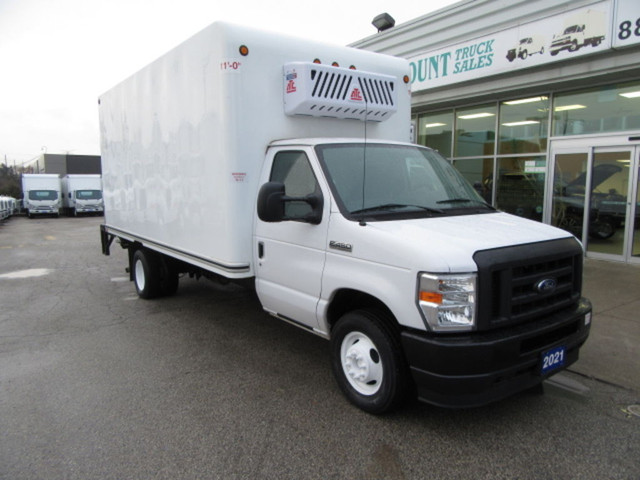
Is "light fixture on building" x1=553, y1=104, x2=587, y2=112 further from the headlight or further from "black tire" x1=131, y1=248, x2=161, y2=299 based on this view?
"black tire" x1=131, y1=248, x2=161, y2=299

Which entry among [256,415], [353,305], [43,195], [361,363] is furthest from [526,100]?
[43,195]

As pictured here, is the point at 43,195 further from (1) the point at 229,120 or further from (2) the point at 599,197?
(2) the point at 599,197

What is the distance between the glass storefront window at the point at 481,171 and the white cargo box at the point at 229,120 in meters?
6.19

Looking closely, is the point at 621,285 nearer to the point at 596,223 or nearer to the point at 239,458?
the point at 596,223

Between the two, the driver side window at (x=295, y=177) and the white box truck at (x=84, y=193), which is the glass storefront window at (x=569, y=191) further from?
the white box truck at (x=84, y=193)

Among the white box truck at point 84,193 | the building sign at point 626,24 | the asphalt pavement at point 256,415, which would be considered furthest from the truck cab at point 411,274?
the white box truck at point 84,193

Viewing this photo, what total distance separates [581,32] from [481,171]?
3.83 m

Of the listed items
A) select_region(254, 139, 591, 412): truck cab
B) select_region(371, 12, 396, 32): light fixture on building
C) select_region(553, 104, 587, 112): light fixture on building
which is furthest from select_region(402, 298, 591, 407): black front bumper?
select_region(371, 12, 396, 32): light fixture on building

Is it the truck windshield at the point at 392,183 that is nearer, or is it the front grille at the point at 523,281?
the front grille at the point at 523,281

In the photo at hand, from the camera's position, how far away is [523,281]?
3.20 metres

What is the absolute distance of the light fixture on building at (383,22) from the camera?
41.3ft

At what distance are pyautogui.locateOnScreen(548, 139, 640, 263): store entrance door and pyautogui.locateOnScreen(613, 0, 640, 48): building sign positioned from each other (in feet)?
6.17

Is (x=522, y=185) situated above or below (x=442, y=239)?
above

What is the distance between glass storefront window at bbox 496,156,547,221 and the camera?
10227mm
